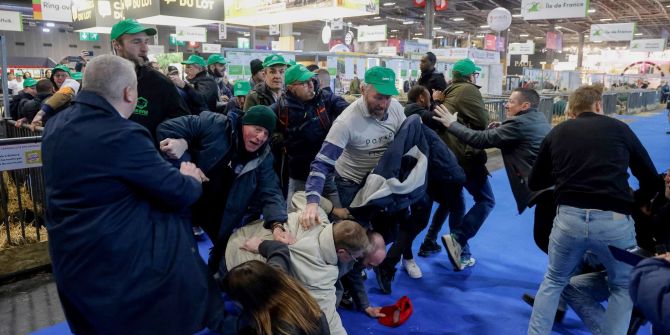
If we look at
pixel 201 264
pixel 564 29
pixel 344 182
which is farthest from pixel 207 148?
pixel 564 29

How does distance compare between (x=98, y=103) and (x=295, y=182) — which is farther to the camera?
(x=295, y=182)

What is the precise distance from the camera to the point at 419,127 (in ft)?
11.1

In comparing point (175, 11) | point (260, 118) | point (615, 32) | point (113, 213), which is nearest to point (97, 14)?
point (175, 11)

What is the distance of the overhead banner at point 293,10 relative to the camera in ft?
26.6

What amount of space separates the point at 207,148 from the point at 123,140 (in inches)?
44.2

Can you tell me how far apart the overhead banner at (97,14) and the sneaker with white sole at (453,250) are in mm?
8002

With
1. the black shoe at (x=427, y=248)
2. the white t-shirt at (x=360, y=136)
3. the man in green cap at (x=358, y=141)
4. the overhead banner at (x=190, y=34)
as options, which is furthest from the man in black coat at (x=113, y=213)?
the overhead banner at (x=190, y=34)

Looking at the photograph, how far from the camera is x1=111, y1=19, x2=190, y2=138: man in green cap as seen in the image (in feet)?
9.85

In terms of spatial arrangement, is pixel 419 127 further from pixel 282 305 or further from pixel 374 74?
pixel 282 305

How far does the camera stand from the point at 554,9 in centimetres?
1149

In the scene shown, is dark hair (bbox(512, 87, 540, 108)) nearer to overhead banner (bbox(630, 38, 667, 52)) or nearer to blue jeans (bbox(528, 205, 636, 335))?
blue jeans (bbox(528, 205, 636, 335))

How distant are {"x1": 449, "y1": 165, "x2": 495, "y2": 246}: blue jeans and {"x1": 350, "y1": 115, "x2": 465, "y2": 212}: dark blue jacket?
0.90 meters

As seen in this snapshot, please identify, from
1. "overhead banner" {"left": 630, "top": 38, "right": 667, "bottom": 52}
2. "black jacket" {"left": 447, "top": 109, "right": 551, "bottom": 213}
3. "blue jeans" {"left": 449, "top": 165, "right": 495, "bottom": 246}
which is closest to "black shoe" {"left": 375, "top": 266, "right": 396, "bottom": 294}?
"blue jeans" {"left": 449, "top": 165, "right": 495, "bottom": 246}

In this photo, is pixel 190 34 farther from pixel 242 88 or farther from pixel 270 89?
pixel 270 89
